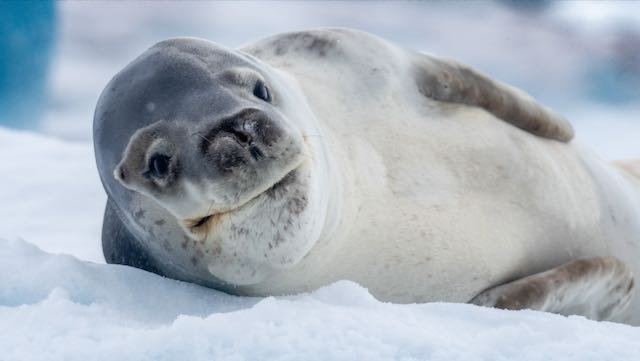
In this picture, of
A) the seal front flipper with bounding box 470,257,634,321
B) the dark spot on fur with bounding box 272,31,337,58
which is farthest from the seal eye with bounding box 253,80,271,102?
the seal front flipper with bounding box 470,257,634,321

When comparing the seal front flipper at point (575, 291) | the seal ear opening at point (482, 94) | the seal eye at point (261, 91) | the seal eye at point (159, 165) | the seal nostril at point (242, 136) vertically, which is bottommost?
the seal front flipper at point (575, 291)

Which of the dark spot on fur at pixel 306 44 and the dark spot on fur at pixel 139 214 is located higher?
the dark spot on fur at pixel 306 44

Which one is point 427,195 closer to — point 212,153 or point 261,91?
point 261,91

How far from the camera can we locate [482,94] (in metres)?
2.94

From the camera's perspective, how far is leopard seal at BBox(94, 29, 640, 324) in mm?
1849

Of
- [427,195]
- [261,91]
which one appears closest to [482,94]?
[427,195]

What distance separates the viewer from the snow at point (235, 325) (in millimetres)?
1470

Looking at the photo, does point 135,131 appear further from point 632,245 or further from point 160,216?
point 632,245

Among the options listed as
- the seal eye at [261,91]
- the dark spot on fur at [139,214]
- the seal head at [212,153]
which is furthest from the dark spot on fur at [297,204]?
the dark spot on fur at [139,214]

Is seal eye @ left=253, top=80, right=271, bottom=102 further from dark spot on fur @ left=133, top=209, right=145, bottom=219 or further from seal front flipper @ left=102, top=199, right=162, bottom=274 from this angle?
seal front flipper @ left=102, top=199, right=162, bottom=274

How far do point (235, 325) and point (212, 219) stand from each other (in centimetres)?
38

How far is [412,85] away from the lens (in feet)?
9.29

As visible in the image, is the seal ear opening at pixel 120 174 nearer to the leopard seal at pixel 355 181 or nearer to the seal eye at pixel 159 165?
the leopard seal at pixel 355 181

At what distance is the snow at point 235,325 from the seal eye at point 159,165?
30 cm
